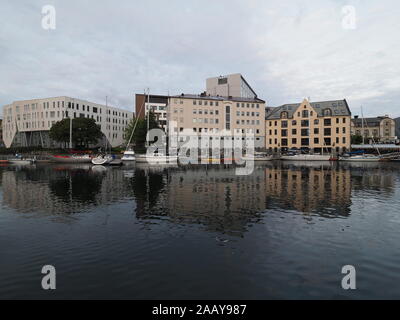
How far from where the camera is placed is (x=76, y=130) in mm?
105312

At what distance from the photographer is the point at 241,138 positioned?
118 meters

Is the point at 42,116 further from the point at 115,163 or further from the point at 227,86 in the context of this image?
the point at 227,86

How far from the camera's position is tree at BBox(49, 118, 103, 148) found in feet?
336

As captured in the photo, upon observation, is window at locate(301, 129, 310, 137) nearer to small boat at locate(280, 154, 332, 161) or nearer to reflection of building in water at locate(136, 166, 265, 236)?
small boat at locate(280, 154, 332, 161)

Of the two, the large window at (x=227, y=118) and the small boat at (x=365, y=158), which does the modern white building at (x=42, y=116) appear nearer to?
the large window at (x=227, y=118)

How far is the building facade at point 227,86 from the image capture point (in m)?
131

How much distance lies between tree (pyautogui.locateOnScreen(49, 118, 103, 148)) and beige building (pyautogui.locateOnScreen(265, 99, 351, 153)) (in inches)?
3046

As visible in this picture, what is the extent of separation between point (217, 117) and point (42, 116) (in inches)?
3322

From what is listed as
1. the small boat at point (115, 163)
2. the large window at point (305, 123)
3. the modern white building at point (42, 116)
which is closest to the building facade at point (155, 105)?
the modern white building at point (42, 116)

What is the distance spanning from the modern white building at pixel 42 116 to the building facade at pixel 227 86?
54302 millimetres

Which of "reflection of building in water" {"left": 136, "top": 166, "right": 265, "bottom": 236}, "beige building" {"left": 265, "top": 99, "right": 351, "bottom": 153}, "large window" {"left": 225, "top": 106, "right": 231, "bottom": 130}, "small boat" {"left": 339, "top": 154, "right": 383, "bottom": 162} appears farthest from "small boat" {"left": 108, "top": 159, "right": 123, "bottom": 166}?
"small boat" {"left": 339, "top": 154, "right": 383, "bottom": 162}

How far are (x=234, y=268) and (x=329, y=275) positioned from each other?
151 inches
